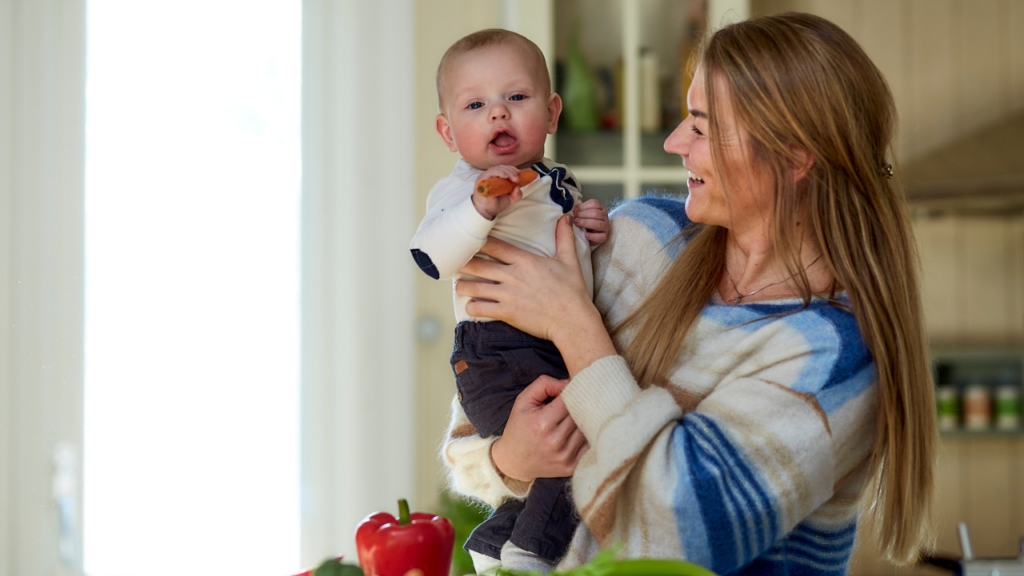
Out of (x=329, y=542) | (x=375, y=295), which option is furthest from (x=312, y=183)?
(x=329, y=542)

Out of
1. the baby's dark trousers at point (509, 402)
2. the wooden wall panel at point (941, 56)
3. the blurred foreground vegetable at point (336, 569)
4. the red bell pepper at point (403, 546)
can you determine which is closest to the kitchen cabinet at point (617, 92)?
the wooden wall panel at point (941, 56)

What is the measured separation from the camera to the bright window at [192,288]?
2.62 meters

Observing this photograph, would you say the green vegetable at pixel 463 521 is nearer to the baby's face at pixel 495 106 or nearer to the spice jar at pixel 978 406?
the baby's face at pixel 495 106

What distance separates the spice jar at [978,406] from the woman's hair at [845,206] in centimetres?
211

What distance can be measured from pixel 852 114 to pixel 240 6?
7.64 ft

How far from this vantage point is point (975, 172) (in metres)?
2.60

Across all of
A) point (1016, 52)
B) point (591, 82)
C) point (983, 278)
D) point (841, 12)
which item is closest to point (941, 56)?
point (1016, 52)

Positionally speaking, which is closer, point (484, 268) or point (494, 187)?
point (494, 187)

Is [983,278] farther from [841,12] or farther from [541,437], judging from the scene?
[541,437]

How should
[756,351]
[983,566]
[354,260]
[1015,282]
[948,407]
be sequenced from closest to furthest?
[756,351], [983,566], [354,260], [948,407], [1015,282]

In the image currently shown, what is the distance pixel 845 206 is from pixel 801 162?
0.08 meters

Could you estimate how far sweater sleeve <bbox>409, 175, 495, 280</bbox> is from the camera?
3.62 feet

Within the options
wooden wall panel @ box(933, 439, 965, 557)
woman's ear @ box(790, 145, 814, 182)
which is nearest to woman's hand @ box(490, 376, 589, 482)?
woman's ear @ box(790, 145, 814, 182)

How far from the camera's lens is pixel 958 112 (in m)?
3.13
